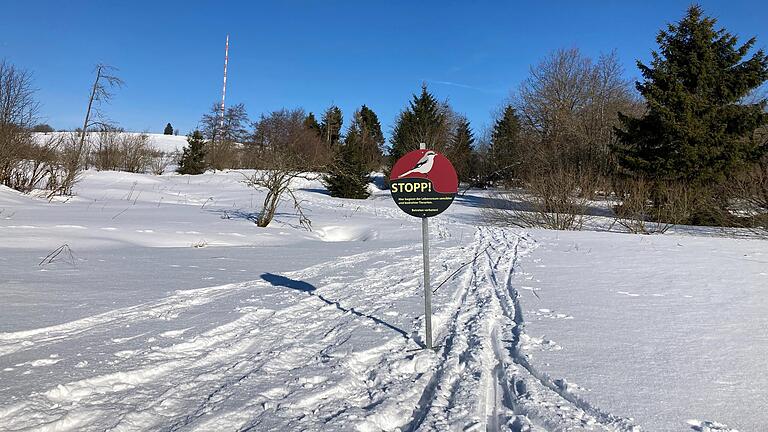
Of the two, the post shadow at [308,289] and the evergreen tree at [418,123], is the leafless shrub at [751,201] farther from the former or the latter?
the evergreen tree at [418,123]

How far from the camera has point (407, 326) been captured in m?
4.79

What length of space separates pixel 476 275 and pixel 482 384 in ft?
15.0

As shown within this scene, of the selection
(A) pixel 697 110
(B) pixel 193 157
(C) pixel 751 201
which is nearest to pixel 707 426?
(C) pixel 751 201

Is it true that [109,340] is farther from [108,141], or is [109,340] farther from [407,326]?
[108,141]

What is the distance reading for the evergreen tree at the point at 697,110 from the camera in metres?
22.1

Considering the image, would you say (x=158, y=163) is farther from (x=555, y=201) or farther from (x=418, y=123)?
(x=555, y=201)

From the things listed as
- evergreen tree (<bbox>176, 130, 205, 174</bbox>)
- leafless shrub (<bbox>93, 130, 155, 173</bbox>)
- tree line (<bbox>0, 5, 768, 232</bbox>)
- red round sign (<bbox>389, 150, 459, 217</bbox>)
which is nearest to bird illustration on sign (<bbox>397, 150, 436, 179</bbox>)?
red round sign (<bbox>389, 150, 459, 217</bbox>)

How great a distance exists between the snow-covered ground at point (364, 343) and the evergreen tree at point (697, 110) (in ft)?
51.2

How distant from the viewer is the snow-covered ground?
290cm

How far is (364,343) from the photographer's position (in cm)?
417

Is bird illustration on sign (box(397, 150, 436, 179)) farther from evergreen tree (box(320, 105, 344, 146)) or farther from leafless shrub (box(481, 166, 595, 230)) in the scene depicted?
evergreen tree (box(320, 105, 344, 146))

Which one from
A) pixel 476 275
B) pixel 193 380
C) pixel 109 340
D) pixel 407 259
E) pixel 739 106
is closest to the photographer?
pixel 193 380

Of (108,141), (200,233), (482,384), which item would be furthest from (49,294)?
(108,141)

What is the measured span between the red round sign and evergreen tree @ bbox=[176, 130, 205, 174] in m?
41.5
